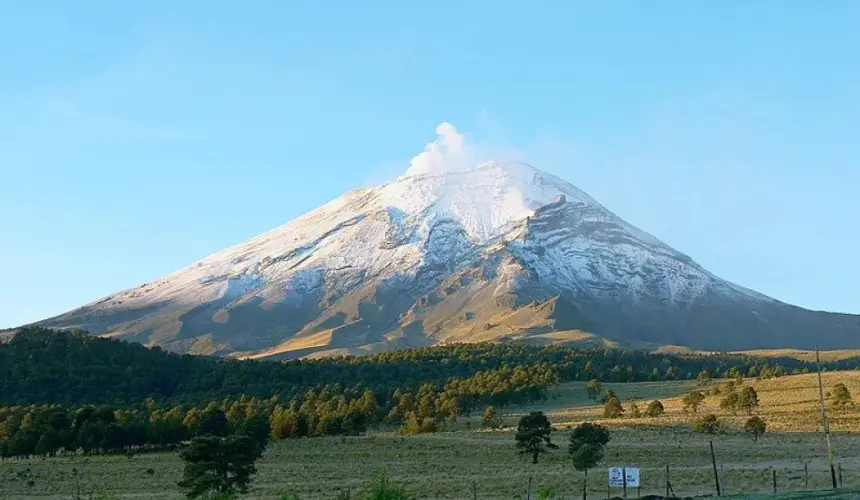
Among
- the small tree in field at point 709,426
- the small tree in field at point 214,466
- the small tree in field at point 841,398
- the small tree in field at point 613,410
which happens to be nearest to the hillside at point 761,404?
the small tree in field at point 841,398

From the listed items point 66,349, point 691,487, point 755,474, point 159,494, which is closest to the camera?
point 691,487

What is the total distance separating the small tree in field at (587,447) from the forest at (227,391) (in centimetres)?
2702

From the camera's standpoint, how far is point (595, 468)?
162 ft

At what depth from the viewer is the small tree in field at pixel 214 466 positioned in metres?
40.1

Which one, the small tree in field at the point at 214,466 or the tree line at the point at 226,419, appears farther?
the tree line at the point at 226,419

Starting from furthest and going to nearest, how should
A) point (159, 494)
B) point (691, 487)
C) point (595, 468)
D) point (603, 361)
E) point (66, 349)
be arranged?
point (603, 361), point (66, 349), point (595, 468), point (159, 494), point (691, 487)

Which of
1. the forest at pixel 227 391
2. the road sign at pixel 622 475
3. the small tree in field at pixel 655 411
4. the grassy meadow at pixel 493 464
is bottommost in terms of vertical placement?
the grassy meadow at pixel 493 464

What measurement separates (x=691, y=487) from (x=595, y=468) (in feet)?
37.2

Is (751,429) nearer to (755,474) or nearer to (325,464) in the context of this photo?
(755,474)

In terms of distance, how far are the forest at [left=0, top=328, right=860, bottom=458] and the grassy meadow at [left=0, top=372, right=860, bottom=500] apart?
4.79 m

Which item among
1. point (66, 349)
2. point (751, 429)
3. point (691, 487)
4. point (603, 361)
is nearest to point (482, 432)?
point (751, 429)

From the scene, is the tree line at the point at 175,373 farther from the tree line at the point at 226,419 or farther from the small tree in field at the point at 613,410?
the small tree in field at the point at 613,410

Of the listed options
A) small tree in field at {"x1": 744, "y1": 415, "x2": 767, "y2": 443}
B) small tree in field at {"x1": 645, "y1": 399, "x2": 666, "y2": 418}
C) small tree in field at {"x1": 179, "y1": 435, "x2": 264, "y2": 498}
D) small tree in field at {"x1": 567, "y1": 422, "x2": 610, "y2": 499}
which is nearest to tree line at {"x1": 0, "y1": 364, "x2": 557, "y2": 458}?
small tree in field at {"x1": 645, "y1": 399, "x2": 666, "y2": 418}

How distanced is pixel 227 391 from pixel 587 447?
77.3 m
